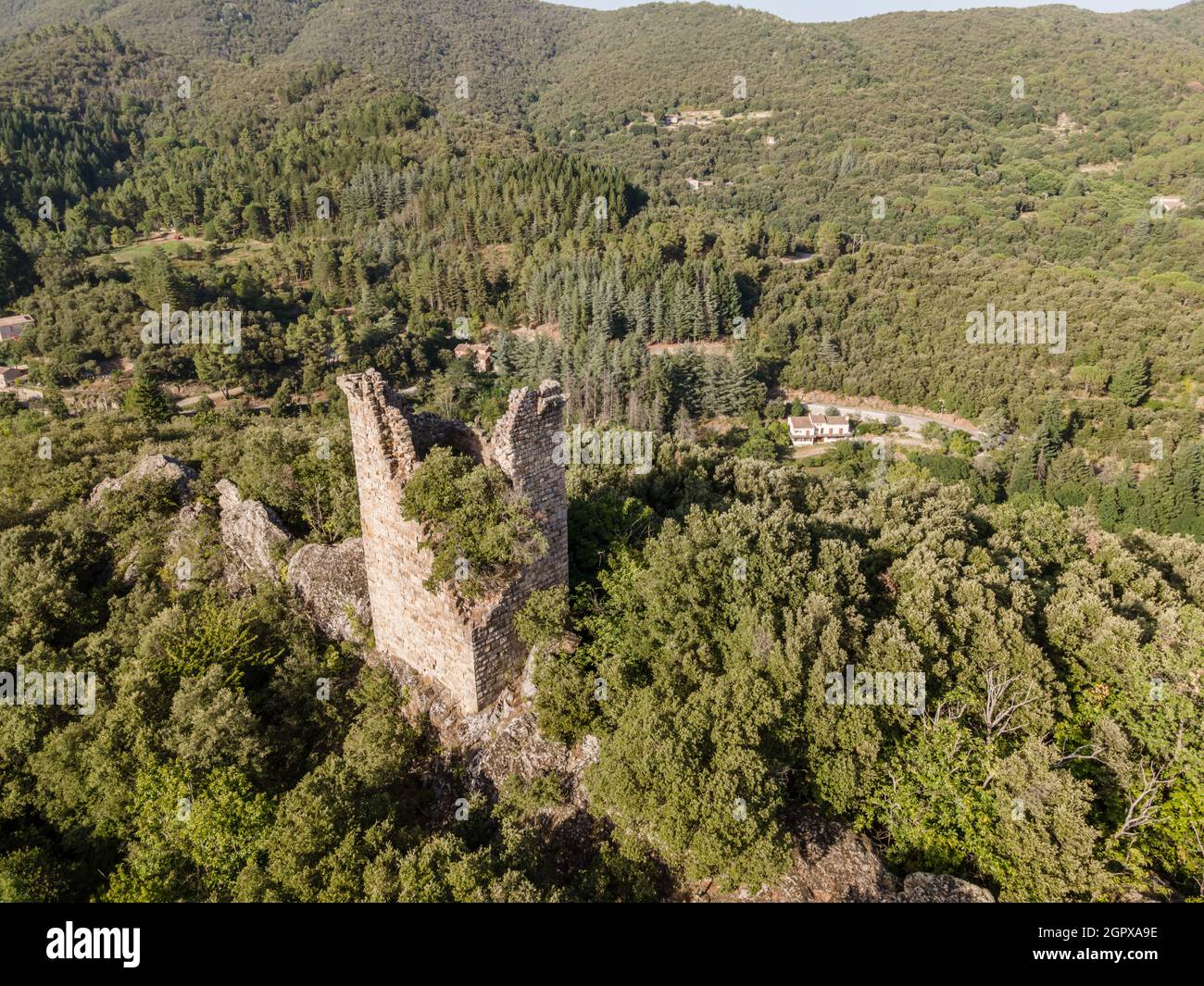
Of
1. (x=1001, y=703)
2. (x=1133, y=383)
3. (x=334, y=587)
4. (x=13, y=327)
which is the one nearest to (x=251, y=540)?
(x=334, y=587)

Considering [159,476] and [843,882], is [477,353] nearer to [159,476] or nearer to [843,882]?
[159,476]

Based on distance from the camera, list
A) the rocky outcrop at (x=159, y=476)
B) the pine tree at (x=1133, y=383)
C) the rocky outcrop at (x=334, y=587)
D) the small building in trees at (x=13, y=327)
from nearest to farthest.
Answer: the rocky outcrop at (x=334, y=587) → the rocky outcrop at (x=159, y=476) → the pine tree at (x=1133, y=383) → the small building in trees at (x=13, y=327)

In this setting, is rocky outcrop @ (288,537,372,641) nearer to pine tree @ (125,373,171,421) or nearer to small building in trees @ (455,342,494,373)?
pine tree @ (125,373,171,421)

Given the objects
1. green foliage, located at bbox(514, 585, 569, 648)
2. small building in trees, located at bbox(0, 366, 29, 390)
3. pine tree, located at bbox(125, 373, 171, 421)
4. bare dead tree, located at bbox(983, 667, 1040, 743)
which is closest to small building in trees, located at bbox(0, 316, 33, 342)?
small building in trees, located at bbox(0, 366, 29, 390)

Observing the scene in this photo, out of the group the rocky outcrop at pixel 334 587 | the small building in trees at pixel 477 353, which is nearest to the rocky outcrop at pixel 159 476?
the rocky outcrop at pixel 334 587

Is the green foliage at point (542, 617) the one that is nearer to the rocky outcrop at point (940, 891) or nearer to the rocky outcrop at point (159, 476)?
the rocky outcrop at point (940, 891)

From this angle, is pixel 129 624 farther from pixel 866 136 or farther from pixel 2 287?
pixel 866 136
